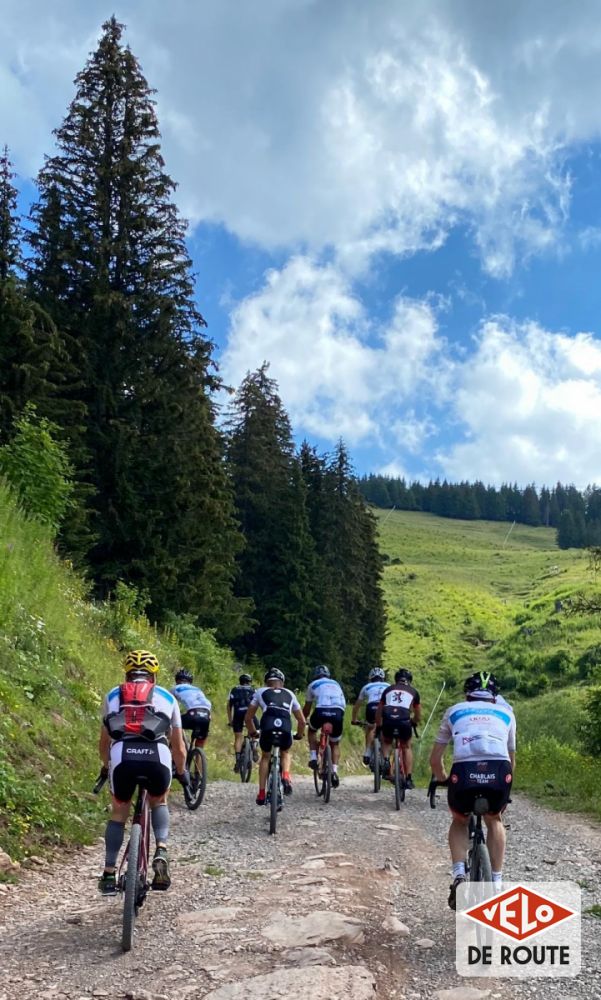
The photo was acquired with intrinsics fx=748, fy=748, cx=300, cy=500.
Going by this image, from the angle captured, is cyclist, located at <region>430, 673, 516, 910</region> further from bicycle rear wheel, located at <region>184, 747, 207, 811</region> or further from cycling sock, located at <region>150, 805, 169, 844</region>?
bicycle rear wheel, located at <region>184, 747, 207, 811</region>

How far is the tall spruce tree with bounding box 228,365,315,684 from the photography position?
40.5 metres

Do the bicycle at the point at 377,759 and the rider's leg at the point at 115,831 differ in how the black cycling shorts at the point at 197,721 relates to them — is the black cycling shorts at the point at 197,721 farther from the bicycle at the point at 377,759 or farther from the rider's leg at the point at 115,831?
the rider's leg at the point at 115,831

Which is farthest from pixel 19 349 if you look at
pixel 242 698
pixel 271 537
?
pixel 271 537

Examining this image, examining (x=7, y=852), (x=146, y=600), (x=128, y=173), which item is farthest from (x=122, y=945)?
(x=128, y=173)

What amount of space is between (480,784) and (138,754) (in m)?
2.63

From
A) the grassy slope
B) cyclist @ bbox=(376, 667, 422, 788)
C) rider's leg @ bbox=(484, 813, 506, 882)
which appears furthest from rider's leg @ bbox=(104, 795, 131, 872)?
the grassy slope

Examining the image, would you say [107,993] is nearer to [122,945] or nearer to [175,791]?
[122,945]

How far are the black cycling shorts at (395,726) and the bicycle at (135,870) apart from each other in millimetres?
7846

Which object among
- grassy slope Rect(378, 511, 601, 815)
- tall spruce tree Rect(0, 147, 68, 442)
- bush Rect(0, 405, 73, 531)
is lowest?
grassy slope Rect(378, 511, 601, 815)

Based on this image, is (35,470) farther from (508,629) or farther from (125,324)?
(508,629)

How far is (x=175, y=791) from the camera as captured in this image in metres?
12.6

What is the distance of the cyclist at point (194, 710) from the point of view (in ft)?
42.2

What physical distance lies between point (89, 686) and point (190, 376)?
43.0ft

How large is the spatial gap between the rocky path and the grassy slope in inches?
283
